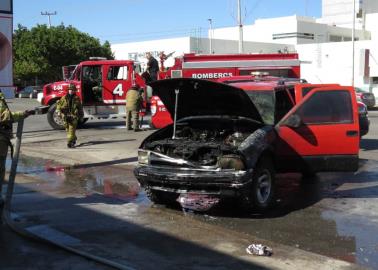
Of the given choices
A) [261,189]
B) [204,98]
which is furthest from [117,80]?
[261,189]

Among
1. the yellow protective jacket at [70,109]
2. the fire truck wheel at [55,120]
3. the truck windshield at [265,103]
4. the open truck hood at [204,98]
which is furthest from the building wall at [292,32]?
the open truck hood at [204,98]

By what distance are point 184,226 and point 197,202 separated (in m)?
0.67

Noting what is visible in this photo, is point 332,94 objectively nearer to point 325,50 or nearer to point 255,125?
point 255,125

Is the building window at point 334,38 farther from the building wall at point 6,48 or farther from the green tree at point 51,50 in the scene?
the building wall at point 6,48

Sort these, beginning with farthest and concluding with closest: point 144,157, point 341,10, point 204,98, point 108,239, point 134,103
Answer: point 341,10 < point 134,103 < point 204,98 < point 144,157 < point 108,239

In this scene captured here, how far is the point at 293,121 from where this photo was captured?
26.5ft

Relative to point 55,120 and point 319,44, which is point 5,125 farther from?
point 319,44

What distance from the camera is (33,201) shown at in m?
8.22

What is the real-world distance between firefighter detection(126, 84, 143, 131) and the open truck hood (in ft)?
30.8

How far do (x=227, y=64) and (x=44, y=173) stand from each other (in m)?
9.81

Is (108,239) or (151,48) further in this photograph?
(151,48)

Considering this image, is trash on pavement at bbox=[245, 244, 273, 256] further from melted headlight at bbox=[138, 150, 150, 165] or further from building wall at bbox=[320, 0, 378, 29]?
building wall at bbox=[320, 0, 378, 29]

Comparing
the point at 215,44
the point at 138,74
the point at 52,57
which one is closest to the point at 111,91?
the point at 138,74

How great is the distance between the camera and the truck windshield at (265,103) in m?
8.59
